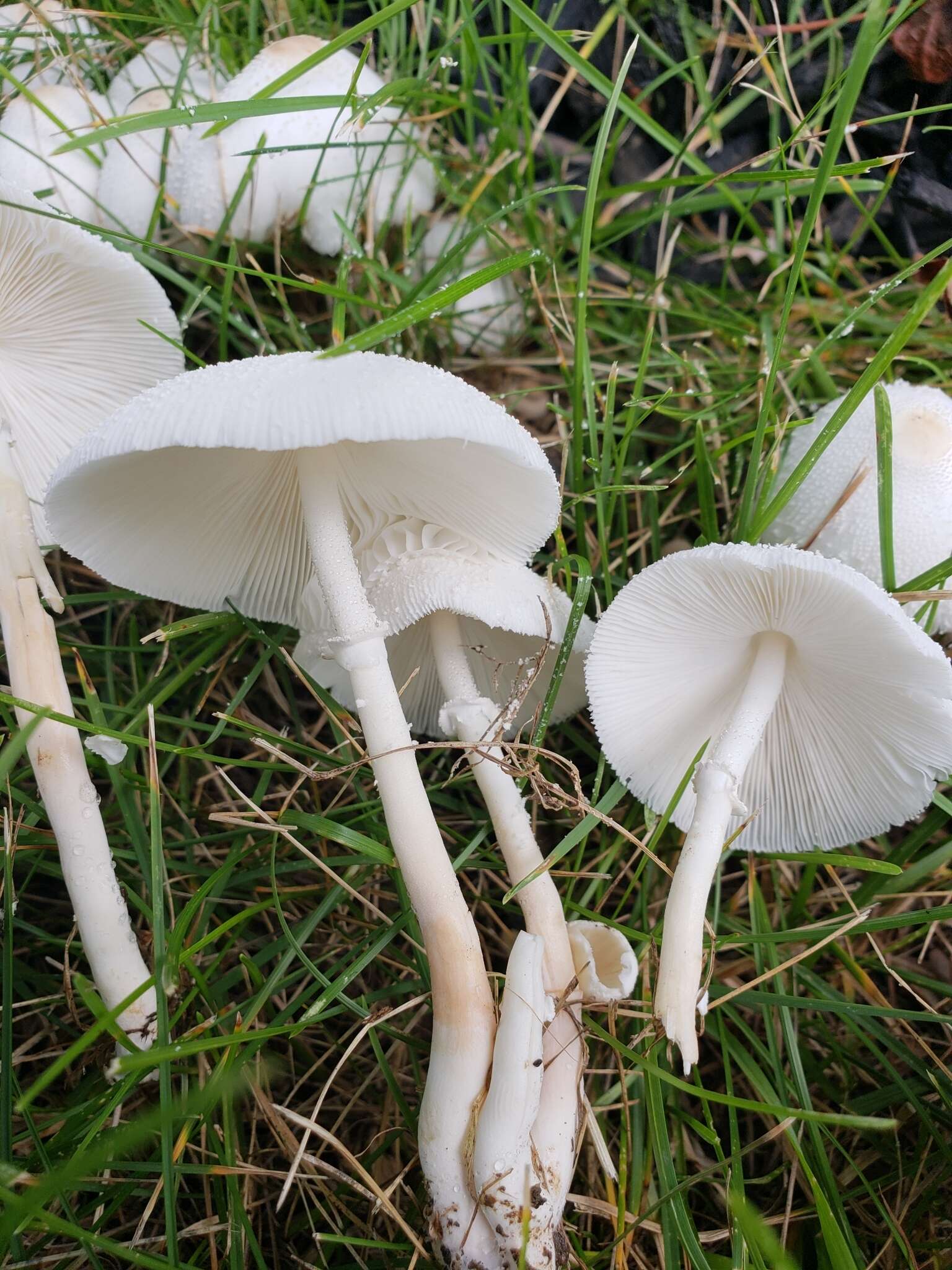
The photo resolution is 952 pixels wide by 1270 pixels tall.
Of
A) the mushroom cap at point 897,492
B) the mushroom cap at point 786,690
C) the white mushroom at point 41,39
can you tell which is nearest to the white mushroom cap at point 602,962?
the mushroom cap at point 786,690

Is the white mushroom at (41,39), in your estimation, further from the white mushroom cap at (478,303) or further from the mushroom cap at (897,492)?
the mushroom cap at (897,492)

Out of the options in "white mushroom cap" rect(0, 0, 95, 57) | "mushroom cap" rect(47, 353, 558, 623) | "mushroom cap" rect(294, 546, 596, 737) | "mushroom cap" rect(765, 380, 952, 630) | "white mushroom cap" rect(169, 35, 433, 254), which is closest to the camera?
"mushroom cap" rect(47, 353, 558, 623)

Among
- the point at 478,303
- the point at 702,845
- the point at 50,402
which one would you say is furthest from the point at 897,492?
the point at 50,402

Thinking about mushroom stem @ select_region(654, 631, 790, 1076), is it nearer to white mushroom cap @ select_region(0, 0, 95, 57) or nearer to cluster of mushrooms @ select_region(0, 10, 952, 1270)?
cluster of mushrooms @ select_region(0, 10, 952, 1270)

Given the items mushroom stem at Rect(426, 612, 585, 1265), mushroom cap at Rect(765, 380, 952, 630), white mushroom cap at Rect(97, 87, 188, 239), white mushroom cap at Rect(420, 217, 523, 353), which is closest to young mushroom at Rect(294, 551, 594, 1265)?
mushroom stem at Rect(426, 612, 585, 1265)

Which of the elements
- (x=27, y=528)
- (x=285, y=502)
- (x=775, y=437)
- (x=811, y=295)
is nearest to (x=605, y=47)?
(x=811, y=295)

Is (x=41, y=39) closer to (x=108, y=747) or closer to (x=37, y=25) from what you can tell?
(x=37, y=25)
